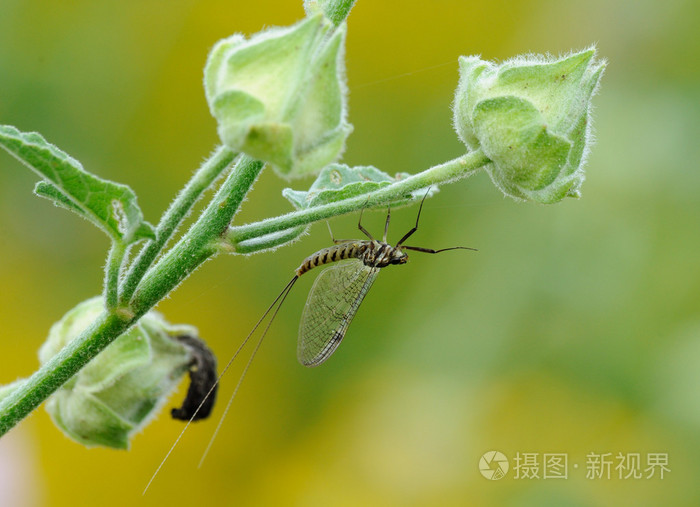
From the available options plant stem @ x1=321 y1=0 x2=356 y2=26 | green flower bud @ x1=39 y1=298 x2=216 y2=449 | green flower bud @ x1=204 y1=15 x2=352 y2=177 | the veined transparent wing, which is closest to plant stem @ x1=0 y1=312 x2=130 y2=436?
green flower bud @ x1=39 y1=298 x2=216 y2=449

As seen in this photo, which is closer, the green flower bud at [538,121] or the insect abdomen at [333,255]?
the green flower bud at [538,121]

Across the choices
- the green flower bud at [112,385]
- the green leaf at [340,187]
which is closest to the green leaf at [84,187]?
the green leaf at [340,187]

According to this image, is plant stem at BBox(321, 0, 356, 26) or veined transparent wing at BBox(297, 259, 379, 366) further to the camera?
veined transparent wing at BBox(297, 259, 379, 366)

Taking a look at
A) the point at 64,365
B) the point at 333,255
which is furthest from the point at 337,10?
the point at 333,255

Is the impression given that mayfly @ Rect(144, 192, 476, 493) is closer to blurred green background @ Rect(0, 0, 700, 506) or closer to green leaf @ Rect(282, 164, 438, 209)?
green leaf @ Rect(282, 164, 438, 209)

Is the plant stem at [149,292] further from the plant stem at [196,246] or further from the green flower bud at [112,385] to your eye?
the green flower bud at [112,385]

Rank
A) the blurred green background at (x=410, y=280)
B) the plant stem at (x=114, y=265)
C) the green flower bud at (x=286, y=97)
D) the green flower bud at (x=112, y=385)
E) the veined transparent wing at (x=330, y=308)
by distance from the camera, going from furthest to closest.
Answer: the blurred green background at (x=410, y=280) < the veined transparent wing at (x=330, y=308) < the green flower bud at (x=112, y=385) < the plant stem at (x=114, y=265) < the green flower bud at (x=286, y=97)
